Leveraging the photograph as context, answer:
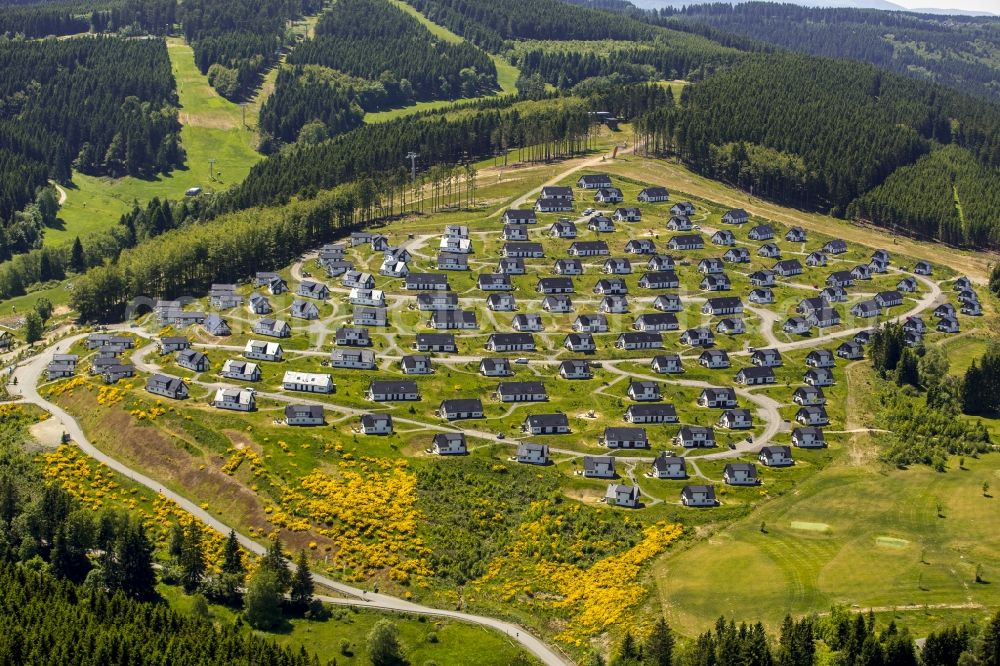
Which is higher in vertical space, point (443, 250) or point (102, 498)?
point (443, 250)

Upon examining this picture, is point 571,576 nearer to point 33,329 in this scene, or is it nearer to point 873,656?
point 873,656

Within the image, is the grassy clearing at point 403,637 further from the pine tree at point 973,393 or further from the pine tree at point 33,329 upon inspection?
the pine tree at point 973,393

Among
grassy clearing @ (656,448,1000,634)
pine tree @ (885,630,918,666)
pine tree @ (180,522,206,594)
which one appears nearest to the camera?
pine tree @ (885,630,918,666)

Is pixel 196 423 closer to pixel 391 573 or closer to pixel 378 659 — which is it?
pixel 391 573

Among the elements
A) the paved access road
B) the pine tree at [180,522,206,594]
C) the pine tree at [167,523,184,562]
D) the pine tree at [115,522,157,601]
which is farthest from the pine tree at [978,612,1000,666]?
the pine tree at [115,522,157,601]

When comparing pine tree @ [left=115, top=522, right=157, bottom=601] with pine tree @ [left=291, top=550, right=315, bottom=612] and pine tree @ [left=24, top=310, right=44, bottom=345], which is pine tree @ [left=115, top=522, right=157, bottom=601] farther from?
pine tree @ [left=24, top=310, right=44, bottom=345]

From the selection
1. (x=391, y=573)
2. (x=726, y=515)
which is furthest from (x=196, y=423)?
(x=726, y=515)
